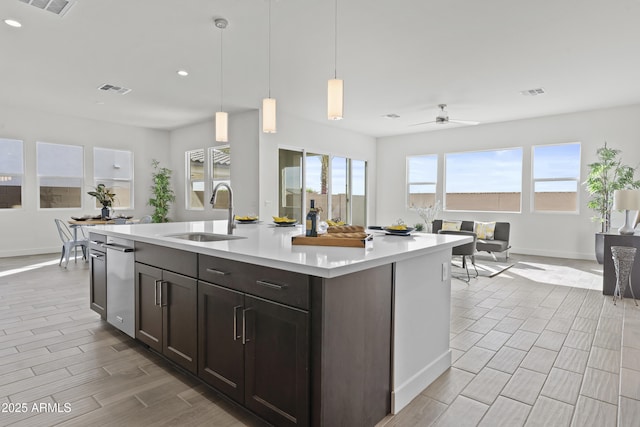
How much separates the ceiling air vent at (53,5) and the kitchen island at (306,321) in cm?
233

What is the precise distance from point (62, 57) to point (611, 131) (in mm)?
8778

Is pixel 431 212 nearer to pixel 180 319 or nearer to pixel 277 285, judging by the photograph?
pixel 180 319

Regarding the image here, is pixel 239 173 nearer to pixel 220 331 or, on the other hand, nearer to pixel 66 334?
pixel 66 334

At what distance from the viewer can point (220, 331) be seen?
1.91 m

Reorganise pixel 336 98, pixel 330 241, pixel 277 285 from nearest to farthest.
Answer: pixel 277 285 < pixel 330 241 < pixel 336 98

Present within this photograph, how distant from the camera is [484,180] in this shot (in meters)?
8.13

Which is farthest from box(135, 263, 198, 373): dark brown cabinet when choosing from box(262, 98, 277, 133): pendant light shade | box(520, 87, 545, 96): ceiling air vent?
box(520, 87, 545, 96): ceiling air vent

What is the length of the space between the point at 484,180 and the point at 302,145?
4231mm

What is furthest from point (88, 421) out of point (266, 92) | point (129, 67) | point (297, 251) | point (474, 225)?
point (474, 225)

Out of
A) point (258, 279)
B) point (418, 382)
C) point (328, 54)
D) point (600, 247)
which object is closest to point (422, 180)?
point (600, 247)

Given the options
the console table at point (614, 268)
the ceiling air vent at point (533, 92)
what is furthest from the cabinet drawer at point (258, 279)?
the ceiling air vent at point (533, 92)

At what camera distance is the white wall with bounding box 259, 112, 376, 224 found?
6805 millimetres

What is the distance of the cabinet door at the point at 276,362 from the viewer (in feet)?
4.98

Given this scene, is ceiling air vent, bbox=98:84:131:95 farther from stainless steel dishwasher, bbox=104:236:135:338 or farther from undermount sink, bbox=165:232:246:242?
undermount sink, bbox=165:232:246:242
